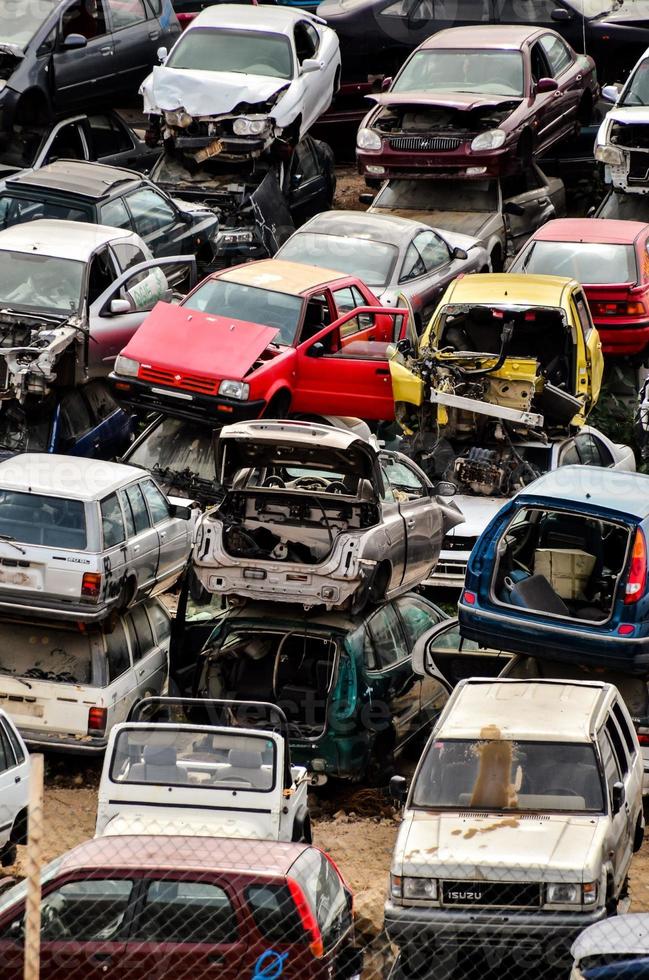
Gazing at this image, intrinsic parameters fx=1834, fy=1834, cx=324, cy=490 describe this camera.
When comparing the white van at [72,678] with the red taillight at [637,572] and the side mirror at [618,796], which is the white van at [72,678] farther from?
the side mirror at [618,796]

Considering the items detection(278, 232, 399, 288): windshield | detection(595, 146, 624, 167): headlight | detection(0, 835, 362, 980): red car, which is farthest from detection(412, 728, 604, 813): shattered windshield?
detection(595, 146, 624, 167): headlight

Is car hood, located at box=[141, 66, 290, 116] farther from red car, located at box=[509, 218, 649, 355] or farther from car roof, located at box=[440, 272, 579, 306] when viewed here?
car roof, located at box=[440, 272, 579, 306]

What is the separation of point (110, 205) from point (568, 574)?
848 cm

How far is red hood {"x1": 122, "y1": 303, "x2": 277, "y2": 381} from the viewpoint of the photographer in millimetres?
17250

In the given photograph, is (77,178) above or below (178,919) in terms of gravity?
below

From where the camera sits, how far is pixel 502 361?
55.3 ft

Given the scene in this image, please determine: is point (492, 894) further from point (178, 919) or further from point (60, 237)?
point (60, 237)

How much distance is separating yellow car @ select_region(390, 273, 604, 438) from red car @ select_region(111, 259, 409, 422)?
55 cm

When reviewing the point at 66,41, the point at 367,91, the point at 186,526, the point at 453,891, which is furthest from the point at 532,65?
the point at 453,891

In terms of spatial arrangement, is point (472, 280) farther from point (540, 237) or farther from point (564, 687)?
point (564, 687)

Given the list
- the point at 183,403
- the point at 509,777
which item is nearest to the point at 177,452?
the point at 183,403

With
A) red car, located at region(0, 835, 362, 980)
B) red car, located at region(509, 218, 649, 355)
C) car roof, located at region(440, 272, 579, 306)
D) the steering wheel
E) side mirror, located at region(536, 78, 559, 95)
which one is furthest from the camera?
side mirror, located at region(536, 78, 559, 95)

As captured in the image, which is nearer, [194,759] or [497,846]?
[497,846]

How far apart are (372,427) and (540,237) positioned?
139 inches
